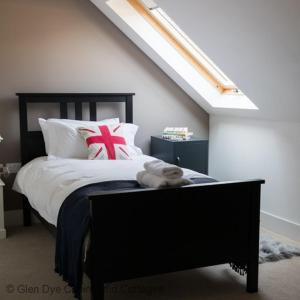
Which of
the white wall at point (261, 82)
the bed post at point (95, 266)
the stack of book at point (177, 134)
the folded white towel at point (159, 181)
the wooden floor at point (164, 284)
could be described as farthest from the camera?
the stack of book at point (177, 134)

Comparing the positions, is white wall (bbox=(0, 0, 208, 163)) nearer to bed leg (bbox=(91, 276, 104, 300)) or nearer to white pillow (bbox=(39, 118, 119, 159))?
white pillow (bbox=(39, 118, 119, 159))

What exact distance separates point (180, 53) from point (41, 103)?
4.52 ft

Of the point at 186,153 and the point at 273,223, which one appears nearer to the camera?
the point at 273,223

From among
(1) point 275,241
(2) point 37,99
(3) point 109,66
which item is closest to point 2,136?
(2) point 37,99

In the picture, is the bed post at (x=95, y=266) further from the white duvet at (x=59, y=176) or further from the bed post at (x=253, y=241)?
the bed post at (x=253, y=241)

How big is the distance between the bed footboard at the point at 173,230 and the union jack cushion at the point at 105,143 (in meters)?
1.35

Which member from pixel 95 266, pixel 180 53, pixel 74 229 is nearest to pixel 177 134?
pixel 180 53

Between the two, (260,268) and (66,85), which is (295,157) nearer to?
(260,268)

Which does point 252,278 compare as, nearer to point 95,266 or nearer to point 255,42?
point 95,266

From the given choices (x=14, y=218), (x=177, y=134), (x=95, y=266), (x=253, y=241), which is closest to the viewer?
(x=95, y=266)

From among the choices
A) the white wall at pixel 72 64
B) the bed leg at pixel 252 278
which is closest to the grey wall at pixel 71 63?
the white wall at pixel 72 64

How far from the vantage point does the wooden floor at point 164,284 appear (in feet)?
8.57

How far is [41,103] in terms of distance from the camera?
404 centimetres

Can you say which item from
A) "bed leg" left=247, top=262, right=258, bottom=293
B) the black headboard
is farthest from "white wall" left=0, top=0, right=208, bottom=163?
"bed leg" left=247, top=262, right=258, bottom=293
